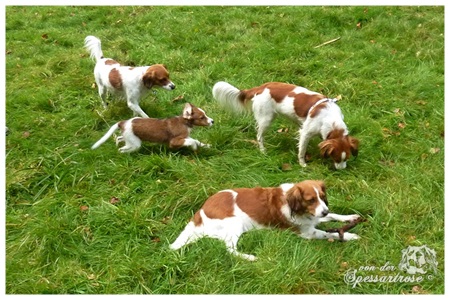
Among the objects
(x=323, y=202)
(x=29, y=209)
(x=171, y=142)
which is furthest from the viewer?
(x=171, y=142)

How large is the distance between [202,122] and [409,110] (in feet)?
10.1

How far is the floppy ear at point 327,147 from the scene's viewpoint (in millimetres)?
5360

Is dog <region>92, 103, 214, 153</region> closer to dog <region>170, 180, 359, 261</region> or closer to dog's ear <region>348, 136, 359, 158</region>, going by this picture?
dog <region>170, 180, 359, 261</region>

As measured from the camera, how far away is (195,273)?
13.4 feet

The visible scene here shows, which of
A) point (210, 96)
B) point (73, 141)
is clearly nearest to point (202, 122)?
point (210, 96)

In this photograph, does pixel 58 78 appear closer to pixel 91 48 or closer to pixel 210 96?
pixel 91 48

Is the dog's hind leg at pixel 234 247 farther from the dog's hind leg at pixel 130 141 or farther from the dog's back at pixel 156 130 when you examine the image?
the dog's hind leg at pixel 130 141

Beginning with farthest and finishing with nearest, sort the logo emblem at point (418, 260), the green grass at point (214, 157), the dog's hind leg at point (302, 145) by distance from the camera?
the dog's hind leg at point (302, 145), the green grass at point (214, 157), the logo emblem at point (418, 260)

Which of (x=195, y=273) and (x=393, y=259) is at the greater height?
(x=393, y=259)

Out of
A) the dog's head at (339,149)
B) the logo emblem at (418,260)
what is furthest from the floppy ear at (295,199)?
the dog's head at (339,149)

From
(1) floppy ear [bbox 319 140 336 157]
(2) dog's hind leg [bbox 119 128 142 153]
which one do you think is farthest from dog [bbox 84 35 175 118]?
(1) floppy ear [bbox 319 140 336 157]

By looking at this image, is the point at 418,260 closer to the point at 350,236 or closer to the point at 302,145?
the point at 350,236

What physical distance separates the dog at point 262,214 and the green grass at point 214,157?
0.14 metres

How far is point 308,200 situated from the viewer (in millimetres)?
4359
